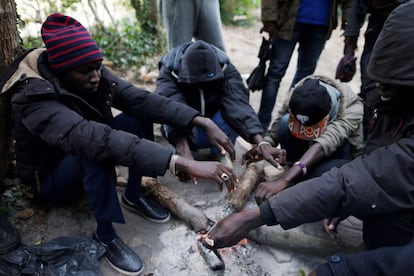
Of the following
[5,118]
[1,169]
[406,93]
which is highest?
[406,93]

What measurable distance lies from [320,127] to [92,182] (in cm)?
161

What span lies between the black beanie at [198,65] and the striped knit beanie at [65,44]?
0.87 m

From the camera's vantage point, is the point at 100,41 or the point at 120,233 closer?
the point at 120,233

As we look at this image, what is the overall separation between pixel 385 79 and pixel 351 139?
3.55 ft

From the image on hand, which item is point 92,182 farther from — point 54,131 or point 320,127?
point 320,127

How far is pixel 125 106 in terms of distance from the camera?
8.55ft

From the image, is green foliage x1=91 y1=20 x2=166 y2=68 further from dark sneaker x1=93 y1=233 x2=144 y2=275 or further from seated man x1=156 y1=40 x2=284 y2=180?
dark sneaker x1=93 y1=233 x2=144 y2=275

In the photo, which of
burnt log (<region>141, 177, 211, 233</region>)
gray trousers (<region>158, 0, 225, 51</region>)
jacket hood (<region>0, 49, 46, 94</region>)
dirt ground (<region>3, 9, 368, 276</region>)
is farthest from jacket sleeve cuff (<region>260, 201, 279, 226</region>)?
gray trousers (<region>158, 0, 225, 51</region>)

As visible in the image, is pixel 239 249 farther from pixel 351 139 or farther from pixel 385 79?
pixel 385 79

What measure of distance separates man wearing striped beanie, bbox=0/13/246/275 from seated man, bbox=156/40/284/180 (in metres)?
0.34

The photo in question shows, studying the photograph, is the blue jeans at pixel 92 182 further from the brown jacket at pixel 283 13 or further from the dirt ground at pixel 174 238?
the brown jacket at pixel 283 13

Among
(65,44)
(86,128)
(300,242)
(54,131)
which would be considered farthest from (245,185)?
(65,44)

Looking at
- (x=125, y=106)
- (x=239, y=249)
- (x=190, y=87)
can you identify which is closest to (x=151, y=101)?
(x=125, y=106)

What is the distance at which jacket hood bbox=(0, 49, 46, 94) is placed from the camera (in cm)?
204
